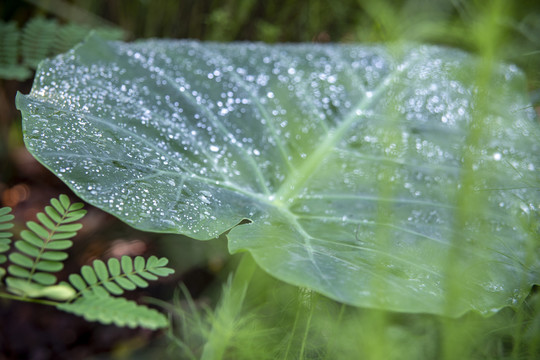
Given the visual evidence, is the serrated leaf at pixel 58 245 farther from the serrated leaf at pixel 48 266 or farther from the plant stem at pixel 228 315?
the plant stem at pixel 228 315

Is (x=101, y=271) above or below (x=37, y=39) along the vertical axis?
below

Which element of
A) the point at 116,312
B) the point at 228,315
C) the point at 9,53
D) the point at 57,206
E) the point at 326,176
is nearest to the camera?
the point at 116,312

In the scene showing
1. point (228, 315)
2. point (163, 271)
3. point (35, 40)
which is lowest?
point (228, 315)

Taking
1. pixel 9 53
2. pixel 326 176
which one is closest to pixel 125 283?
pixel 326 176

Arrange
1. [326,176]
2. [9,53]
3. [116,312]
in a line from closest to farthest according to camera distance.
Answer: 1. [116,312]
2. [326,176]
3. [9,53]

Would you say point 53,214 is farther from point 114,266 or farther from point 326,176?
point 326,176

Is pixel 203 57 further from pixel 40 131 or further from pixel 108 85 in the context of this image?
pixel 40 131

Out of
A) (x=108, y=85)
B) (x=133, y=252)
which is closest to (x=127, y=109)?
(x=108, y=85)

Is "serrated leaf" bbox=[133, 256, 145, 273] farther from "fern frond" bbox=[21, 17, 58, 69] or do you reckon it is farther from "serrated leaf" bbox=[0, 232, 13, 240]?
"fern frond" bbox=[21, 17, 58, 69]
